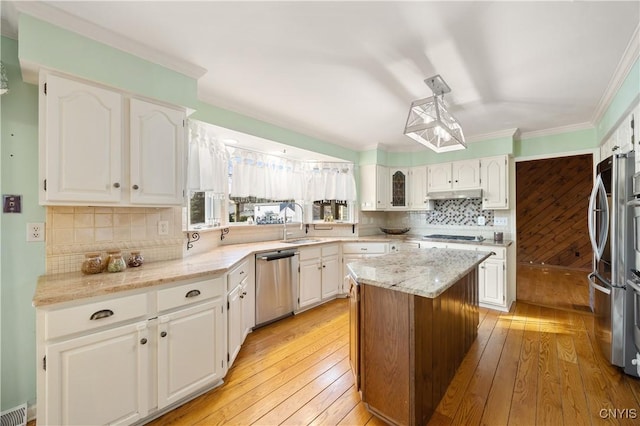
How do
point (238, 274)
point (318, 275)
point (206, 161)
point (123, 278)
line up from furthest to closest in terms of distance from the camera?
point (318, 275) < point (206, 161) < point (238, 274) < point (123, 278)

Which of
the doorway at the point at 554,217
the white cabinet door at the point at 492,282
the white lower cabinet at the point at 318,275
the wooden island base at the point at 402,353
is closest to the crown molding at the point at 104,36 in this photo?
the wooden island base at the point at 402,353

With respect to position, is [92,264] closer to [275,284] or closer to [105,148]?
[105,148]

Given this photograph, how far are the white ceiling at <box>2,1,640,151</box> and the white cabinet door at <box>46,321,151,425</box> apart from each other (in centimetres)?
186

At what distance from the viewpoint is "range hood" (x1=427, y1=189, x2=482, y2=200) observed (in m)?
3.94

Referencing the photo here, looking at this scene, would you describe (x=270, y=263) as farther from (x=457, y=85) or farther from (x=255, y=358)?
(x=457, y=85)

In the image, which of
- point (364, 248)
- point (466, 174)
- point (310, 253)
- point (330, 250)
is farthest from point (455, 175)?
point (310, 253)

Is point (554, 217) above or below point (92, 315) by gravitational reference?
above

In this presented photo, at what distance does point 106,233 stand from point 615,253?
4068 mm

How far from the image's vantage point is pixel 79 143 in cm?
169

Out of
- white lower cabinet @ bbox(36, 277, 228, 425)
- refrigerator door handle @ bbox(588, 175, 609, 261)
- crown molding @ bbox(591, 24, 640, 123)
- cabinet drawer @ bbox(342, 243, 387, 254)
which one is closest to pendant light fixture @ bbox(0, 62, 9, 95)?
white lower cabinet @ bbox(36, 277, 228, 425)

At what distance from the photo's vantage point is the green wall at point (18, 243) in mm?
1665

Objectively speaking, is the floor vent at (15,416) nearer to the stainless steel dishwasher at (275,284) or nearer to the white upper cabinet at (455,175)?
the stainless steel dishwasher at (275,284)

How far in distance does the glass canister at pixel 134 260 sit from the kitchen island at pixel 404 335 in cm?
163

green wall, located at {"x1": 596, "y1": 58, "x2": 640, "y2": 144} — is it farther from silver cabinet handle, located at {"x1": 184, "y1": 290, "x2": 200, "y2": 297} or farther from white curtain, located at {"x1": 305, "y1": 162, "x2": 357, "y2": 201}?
silver cabinet handle, located at {"x1": 184, "y1": 290, "x2": 200, "y2": 297}
